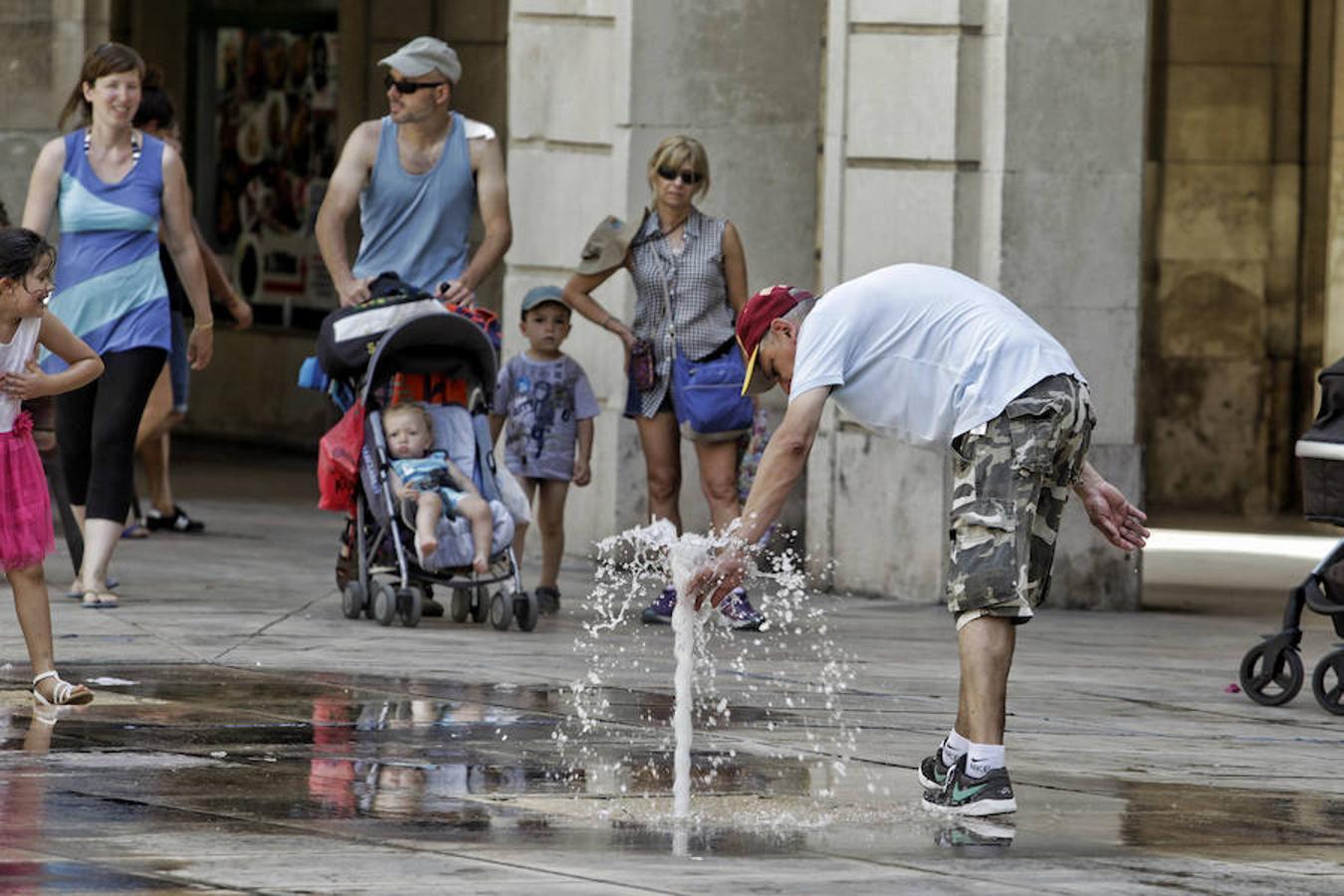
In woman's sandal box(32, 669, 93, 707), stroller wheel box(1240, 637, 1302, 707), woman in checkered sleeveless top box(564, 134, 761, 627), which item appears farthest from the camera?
woman in checkered sleeveless top box(564, 134, 761, 627)

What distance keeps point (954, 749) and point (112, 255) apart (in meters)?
5.12

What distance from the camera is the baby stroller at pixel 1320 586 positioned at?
9.78 meters

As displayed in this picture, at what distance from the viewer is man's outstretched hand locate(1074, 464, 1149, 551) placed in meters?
7.70

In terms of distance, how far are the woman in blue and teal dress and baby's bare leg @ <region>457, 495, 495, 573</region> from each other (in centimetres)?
127

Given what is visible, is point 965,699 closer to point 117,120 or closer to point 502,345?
point 117,120

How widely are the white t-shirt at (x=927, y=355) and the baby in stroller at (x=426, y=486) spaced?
4.05 metres

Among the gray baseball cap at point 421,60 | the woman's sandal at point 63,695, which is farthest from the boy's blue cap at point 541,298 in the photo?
the woman's sandal at point 63,695

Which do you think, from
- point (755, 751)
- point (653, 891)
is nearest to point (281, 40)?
point (755, 751)

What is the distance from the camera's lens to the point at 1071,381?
7.48 metres

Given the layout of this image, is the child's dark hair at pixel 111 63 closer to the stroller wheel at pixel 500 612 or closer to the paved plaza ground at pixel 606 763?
the paved plaza ground at pixel 606 763

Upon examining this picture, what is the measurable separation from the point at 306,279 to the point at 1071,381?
14.0 m

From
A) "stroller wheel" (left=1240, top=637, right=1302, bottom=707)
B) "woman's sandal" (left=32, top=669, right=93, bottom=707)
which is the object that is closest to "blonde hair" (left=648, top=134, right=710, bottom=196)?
"stroller wheel" (left=1240, top=637, right=1302, bottom=707)

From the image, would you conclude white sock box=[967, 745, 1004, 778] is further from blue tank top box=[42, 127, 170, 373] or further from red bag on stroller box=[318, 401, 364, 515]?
blue tank top box=[42, 127, 170, 373]

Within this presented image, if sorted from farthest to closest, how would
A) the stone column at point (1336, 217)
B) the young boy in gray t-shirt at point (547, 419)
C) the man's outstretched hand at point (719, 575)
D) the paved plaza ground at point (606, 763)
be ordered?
the stone column at point (1336, 217), the young boy in gray t-shirt at point (547, 419), the man's outstretched hand at point (719, 575), the paved plaza ground at point (606, 763)
